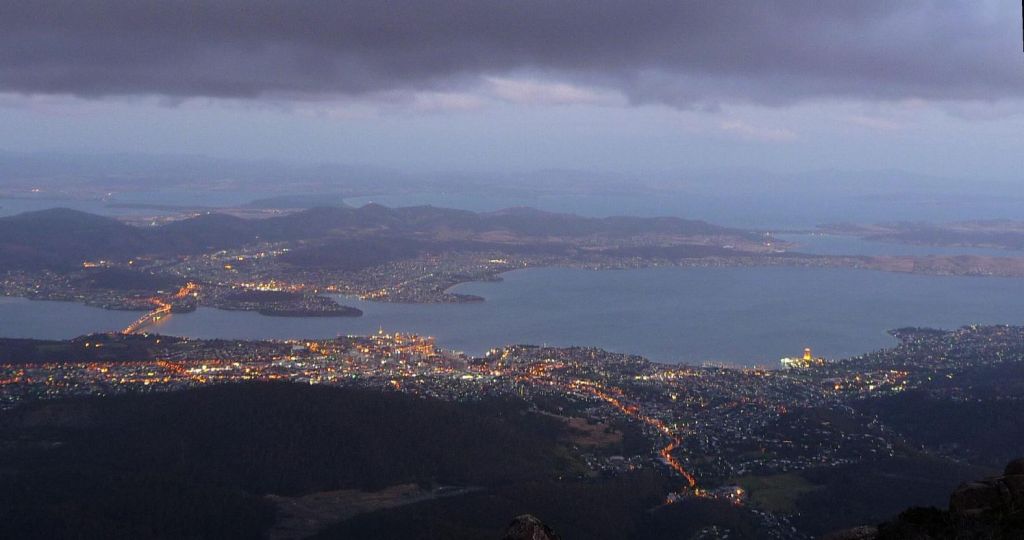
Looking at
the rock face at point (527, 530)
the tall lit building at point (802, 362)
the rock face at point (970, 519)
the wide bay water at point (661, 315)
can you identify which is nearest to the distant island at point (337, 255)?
the wide bay water at point (661, 315)

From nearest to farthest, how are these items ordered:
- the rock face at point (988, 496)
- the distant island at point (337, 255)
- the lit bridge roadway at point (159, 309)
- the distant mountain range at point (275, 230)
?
the rock face at point (988, 496) → the lit bridge roadway at point (159, 309) → the distant island at point (337, 255) → the distant mountain range at point (275, 230)

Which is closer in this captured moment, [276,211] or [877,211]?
[276,211]

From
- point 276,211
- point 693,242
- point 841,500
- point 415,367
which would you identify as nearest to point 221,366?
point 415,367

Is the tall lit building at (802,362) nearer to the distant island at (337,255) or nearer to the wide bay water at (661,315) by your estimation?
the wide bay water at (661,315)

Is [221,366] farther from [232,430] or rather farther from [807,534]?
[807,534]

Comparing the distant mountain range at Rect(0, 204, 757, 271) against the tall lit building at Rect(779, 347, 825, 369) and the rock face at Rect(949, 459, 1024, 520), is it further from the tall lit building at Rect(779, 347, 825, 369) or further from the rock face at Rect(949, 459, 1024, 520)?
the rock face at Rect(949, 459, 1024, 520)
